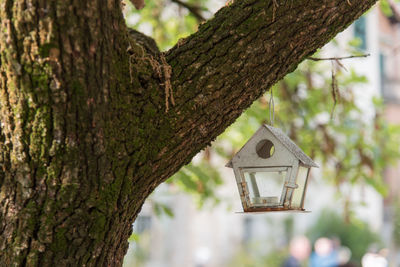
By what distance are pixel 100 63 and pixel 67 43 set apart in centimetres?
14

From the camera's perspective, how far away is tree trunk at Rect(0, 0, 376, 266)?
2.15 meters

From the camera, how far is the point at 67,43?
7.00 feet

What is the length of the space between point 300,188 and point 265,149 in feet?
0.86

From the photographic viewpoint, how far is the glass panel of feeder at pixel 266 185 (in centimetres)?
296

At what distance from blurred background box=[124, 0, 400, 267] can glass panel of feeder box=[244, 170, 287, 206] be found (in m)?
0.94

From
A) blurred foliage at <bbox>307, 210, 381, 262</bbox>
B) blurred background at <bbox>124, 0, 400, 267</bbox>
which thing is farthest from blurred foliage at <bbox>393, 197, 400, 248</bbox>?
blurred foliage at <bbox>307, 210, 381, 262</bbox>

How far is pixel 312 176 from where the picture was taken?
309 inches

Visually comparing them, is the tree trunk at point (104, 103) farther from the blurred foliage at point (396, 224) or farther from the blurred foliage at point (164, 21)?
the blurred foliage at point (396, 224)

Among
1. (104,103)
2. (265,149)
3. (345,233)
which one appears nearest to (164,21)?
(265,149)

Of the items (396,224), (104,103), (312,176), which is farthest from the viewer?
(396,224)

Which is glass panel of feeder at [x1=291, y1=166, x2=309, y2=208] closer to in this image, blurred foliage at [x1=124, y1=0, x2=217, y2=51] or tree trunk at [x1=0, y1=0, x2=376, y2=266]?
tree trunk at [x1=0, y1=0, x2=376, y2=266]

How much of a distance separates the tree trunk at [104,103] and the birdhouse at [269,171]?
41 centimetres

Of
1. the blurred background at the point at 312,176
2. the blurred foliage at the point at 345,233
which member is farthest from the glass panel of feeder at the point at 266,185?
the blurred foliage at the point at 345,233

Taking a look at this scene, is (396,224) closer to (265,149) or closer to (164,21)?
(164,21)
